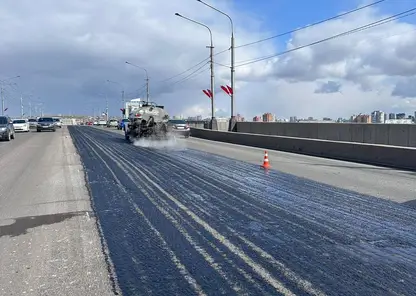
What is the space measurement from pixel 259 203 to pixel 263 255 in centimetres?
319

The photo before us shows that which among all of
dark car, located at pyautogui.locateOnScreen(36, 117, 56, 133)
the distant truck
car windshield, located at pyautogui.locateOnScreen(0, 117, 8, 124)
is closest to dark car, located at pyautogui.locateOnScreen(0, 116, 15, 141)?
car windshield, located at pyautogui.locateOnScreen(0, 117, 8, 124)

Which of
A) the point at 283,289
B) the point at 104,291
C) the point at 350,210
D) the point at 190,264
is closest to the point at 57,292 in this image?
the point at 104,291

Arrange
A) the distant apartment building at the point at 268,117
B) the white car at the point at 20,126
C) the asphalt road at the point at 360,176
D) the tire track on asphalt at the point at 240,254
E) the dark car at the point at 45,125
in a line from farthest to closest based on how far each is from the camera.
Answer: the dark car at the point at 45,125
the white car at the point at 20,126
the distant apartment building at the point at 268,117
the asphalt road at the point at 360,176
the tire track on asphalt at the point at 240,254

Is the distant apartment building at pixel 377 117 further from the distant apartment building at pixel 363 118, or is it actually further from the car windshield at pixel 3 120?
the car windshield at pixel 3 120

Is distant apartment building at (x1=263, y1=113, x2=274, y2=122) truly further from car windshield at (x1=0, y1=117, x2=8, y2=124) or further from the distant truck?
car windshield at (x1=0, y1=117, x2=8, y2=124)

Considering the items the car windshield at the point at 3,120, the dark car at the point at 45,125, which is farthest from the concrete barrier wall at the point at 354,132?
the dark car at the point at 45,125

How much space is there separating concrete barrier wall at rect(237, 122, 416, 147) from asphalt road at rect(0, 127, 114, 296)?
48.5 ft

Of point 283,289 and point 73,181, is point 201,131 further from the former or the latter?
point 283,289

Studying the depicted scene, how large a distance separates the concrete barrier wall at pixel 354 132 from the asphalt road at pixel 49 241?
14.8 m

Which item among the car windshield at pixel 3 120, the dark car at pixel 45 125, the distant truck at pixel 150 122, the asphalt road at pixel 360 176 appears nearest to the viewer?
the asphalt road at pixel 360 176

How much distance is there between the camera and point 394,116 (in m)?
30.0

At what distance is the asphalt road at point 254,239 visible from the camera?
4.50 meters

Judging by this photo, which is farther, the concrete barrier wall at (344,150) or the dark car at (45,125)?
the dark car at (45,125)

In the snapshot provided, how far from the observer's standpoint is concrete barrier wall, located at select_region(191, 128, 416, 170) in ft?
49.5
